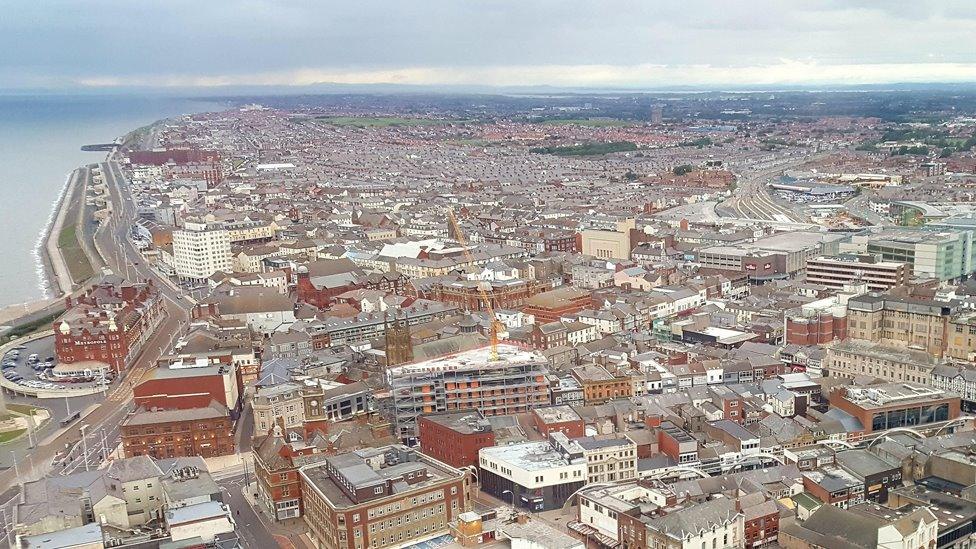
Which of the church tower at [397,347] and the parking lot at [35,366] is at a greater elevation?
the church tower at [397,347]

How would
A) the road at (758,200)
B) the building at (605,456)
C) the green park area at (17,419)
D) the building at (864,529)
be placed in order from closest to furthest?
1. the building at (864,529)
2. the building at (605,456)
3. the green park area at (17,419)
4. the road at (758,200)

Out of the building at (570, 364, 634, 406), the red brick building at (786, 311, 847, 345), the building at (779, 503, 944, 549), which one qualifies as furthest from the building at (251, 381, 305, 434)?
the red brick building at (786, 311, 847, 345)

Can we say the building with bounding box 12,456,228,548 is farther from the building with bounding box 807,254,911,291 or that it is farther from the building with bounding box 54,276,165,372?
the building with bounding box 807,254,911,291

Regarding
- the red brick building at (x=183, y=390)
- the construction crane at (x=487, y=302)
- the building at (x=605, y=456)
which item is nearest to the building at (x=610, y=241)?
the construction crane at (x=487, y=302)

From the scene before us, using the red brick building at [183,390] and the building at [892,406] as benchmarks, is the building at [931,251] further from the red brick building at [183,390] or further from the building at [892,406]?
the red brick building at [183,390]

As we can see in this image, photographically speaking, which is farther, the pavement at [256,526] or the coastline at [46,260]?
the coastline at [46,260]

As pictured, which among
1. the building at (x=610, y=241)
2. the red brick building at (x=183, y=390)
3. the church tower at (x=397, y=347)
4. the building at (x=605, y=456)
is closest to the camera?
the building at (x=605, y=456)

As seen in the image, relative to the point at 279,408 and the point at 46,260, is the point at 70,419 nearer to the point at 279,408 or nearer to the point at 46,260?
the point at 279,408
